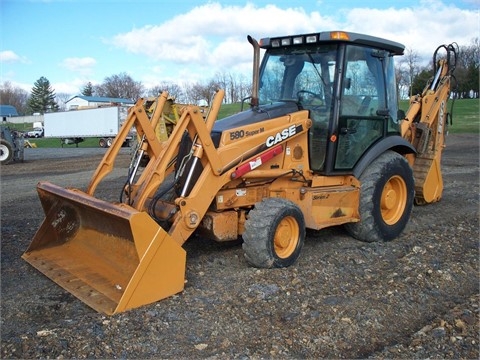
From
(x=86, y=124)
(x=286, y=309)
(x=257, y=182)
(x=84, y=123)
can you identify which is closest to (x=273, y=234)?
(x=257, y=182)

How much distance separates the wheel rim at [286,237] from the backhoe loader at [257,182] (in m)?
0.01

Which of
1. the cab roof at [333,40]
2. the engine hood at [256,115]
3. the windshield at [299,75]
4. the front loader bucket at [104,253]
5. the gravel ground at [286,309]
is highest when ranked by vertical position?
the cab roof at [333,40]

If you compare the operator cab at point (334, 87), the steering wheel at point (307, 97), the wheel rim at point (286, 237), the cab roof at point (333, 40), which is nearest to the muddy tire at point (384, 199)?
the operator cab at point (334, 87)

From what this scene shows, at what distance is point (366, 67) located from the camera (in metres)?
5.99

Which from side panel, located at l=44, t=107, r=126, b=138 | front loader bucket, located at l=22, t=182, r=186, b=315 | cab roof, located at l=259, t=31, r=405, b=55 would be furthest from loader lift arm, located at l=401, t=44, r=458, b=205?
side panel, located at l=44, t=107, r=126, b=138

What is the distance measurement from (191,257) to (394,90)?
11.2 feet

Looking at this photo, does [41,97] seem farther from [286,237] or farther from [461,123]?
[286,237]

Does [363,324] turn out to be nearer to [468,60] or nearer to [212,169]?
[212,169]

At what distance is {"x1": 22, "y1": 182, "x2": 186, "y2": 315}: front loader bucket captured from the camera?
4004 mm

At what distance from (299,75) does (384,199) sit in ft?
6.20

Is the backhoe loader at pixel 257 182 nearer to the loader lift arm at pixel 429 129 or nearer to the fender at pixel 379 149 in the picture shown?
the fender at pixel 379 149

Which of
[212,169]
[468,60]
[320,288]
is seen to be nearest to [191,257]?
[212,169]

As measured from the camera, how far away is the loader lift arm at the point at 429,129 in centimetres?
777

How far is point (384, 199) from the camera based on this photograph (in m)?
6.25
